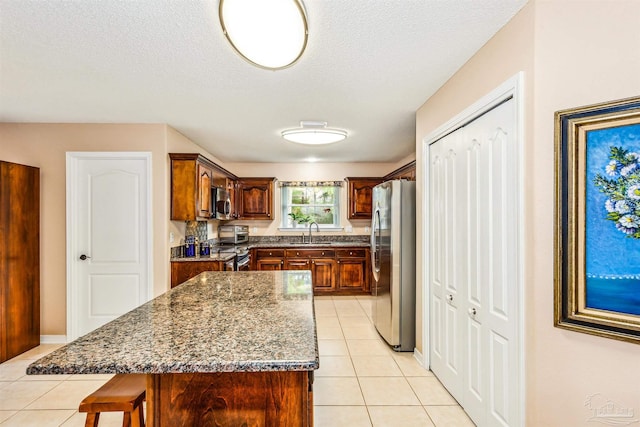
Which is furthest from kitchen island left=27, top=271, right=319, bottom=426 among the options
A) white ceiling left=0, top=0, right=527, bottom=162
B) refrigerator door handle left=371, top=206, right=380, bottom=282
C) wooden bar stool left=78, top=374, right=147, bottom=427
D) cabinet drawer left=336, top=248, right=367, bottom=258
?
cabinet drawer left=336, top=248, right=367, bottom=258

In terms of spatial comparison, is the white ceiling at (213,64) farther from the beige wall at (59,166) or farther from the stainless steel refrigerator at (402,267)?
the stainless steel refrigerator at (402,267)

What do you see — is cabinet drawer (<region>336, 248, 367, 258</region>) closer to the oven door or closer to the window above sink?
the window above sink

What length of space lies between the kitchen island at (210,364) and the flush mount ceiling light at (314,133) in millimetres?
2399

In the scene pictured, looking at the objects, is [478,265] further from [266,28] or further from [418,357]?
[266,28]

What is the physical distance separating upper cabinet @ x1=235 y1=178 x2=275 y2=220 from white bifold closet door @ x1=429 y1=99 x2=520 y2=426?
3660 mm

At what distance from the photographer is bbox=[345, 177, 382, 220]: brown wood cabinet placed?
582cm

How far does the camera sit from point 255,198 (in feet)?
19.1

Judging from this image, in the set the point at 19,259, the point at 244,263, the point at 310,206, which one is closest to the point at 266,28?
the point at 19,259

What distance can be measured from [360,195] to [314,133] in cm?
256

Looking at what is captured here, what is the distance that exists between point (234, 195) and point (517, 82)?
4733mm

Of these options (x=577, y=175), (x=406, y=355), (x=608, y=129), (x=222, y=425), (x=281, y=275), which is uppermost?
(x=608, y=129)

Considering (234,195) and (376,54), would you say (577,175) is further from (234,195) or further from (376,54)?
(234,195)

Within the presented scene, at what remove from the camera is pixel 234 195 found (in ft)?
18.3

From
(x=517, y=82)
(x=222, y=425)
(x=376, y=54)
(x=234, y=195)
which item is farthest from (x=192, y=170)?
(x=517, y=82)
